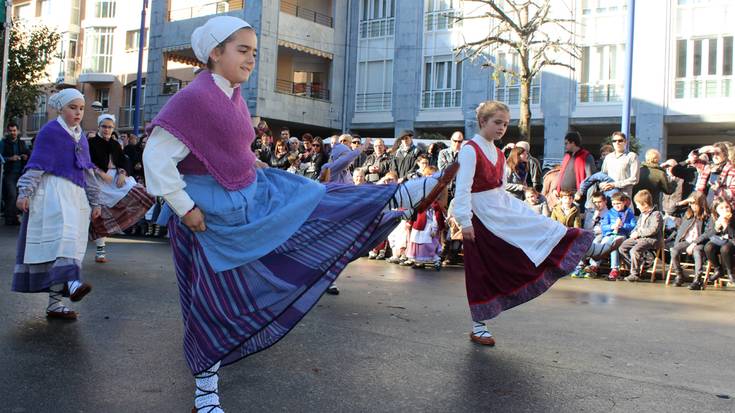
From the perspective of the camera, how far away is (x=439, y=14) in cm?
3216

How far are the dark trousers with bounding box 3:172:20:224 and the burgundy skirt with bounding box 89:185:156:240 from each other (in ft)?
37.6

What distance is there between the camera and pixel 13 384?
4.11 metres

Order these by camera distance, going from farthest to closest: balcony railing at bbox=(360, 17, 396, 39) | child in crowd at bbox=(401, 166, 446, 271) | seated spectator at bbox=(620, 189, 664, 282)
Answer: balcony railing at bbox=(360, 17, 396, 39) < child in crowd at bbox=(401, 166, 446, 271) < seated spectator at bbox=(620, 189, 664, 282)

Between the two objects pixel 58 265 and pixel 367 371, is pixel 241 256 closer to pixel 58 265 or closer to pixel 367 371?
pixel 367 371

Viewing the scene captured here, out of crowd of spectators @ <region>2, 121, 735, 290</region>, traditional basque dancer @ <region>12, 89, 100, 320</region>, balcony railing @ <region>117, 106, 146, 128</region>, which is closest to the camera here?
traditional basque dancer @ <region>12, 89, 100, 320</region>

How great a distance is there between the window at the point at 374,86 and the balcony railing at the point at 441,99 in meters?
1.78

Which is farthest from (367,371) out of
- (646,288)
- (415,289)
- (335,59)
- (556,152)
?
(335,59)

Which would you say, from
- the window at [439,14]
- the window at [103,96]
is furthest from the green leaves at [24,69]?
the window at [439,14]

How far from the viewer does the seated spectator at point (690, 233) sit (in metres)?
10.5

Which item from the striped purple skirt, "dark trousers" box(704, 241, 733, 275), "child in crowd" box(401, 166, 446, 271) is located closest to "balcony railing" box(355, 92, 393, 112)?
"child in crowd" box(401, 166, 446, 271)

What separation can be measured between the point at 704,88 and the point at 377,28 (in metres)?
14.4

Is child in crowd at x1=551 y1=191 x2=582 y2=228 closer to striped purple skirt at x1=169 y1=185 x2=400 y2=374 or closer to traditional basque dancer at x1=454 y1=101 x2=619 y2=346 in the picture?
traditional basque dancer at x1=454 y1=101 x2=619 y2=346

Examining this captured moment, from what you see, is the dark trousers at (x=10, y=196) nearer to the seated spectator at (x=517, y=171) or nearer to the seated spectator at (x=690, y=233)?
the seated spectator at (x=517, y=171)

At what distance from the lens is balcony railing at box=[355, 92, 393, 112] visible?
111 ft
